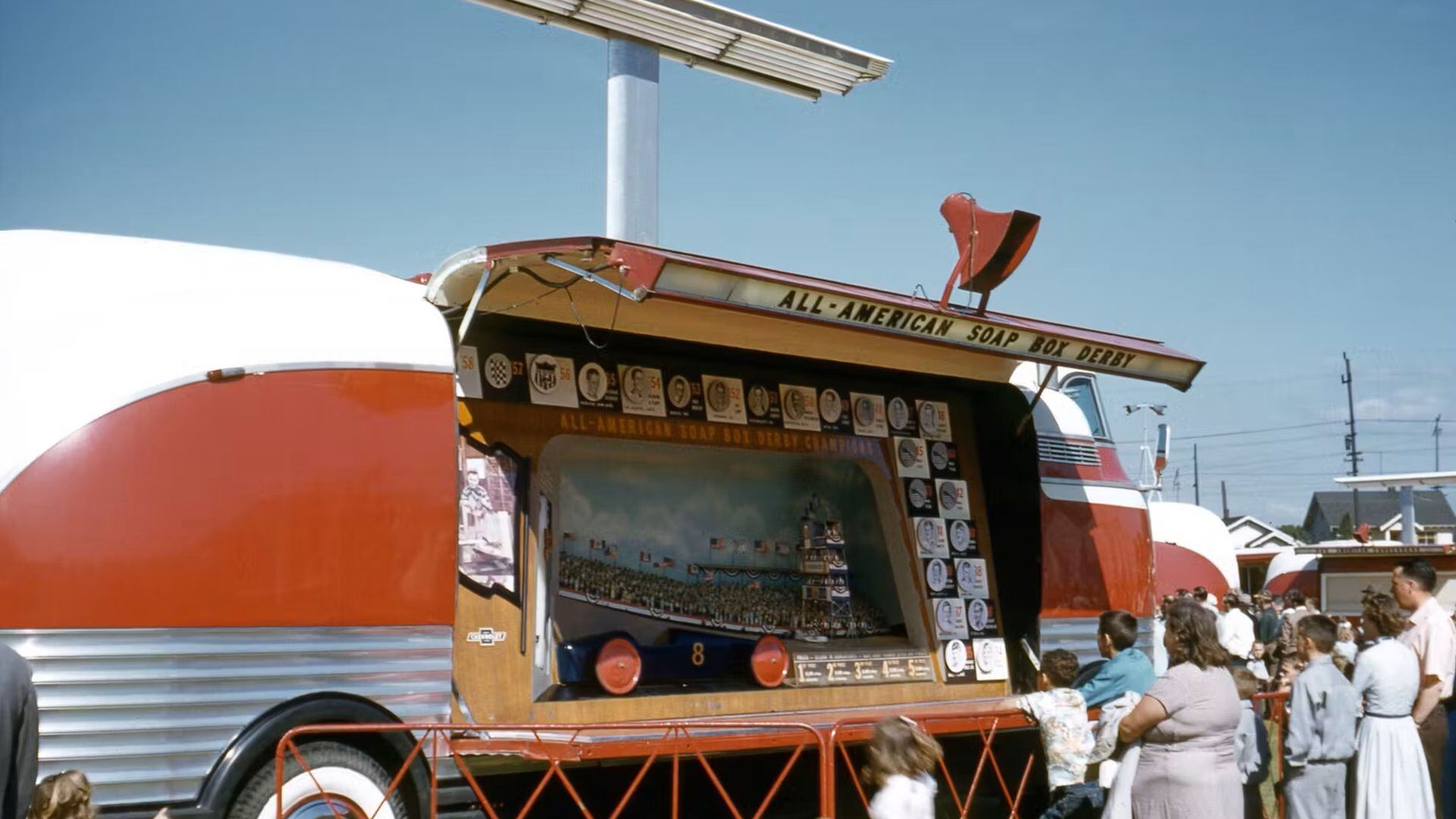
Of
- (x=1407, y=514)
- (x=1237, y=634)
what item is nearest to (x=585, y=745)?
(x=1237, y=634)

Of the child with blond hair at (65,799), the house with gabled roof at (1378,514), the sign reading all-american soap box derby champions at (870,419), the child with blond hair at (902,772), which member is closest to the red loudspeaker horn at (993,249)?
the sign reading all-american soap box derby champions at (870,419)

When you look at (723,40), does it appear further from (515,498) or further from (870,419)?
(515,498)

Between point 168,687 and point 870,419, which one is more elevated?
point 870,419

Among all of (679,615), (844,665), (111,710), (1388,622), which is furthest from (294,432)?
(1388,622)

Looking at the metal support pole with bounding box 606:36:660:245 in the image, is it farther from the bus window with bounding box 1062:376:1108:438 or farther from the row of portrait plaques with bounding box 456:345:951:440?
the bus window with bounding box 1062:376:1108:438

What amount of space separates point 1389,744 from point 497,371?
5.28m

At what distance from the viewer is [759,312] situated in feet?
24.6

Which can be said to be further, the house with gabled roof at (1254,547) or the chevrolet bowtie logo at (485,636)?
the house with gabled roof at (1254,547)

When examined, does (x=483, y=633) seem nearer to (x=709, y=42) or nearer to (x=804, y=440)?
(x=804, y=440)

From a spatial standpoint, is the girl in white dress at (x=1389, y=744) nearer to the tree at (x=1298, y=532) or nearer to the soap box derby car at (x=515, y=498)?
the soap box derby car at (x=515, y=498)

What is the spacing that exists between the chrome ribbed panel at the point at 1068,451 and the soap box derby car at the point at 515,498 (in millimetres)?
35

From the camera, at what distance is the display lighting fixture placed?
10.5 meters

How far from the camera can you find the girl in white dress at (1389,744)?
24.0ft

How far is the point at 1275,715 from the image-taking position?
990cm
